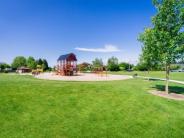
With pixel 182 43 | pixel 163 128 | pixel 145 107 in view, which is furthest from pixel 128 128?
pixel 182 43

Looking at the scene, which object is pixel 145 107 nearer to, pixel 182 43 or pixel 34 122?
pixel 34 122

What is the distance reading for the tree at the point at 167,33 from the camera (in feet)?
52.5

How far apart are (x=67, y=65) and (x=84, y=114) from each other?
24.4 m

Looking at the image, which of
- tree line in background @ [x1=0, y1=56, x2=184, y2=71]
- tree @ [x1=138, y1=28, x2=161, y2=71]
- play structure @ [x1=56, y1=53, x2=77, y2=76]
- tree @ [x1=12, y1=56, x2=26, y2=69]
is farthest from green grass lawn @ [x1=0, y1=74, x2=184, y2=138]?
tree @ [x1=12, y1=56, x2=26, y2=69]

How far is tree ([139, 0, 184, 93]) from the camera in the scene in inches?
630

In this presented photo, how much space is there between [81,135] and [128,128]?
2.38 metres

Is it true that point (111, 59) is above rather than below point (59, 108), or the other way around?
above

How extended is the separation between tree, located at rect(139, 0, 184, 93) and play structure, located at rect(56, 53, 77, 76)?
60.6 ft

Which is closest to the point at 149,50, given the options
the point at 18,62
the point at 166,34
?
the point at 166,34

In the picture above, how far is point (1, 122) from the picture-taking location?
29.8 ft

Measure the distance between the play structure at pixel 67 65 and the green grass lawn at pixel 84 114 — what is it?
18630 millimetres

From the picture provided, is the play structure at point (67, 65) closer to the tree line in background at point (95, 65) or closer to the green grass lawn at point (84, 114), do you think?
the tree line in background at point (95, 65)

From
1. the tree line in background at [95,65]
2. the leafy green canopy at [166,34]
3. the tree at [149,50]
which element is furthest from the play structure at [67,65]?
the leafy green canopy at [166,34]

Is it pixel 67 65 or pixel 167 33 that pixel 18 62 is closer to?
pixel 67 65
